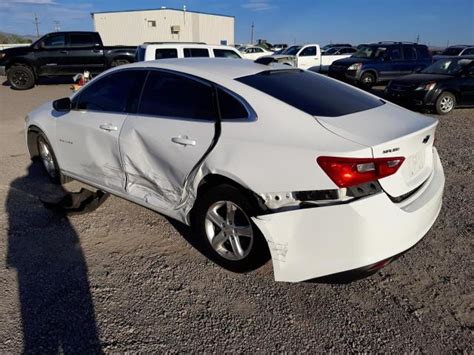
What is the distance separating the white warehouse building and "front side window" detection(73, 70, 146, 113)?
3671cm

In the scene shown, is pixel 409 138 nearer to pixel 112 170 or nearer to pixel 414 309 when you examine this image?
pixel 414 309

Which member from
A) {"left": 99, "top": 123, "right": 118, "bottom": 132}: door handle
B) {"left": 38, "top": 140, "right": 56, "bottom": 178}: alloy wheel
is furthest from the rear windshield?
{"left": 38, "top": 140, "right": 56, "bottom": 178}: alloy wheel

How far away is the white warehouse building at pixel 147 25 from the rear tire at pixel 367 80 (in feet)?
87.5

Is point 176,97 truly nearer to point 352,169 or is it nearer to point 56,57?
point 352,169

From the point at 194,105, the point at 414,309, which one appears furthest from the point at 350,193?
the point at 194,105

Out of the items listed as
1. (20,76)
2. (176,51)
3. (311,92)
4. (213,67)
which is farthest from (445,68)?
(20,76)

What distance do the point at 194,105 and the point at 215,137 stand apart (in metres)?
0.41

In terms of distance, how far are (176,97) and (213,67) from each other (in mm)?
412

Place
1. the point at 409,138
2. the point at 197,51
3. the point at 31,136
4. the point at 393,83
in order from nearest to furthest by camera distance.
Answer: the point at 409,138
the point at 31,136
the point at 393,83
the point at 197,51

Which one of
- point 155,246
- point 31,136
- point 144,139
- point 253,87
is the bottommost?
point 155,246

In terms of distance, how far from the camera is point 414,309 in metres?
2.50

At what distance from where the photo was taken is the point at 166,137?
2967mm

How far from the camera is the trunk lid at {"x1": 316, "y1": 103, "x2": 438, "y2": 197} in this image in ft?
7.36

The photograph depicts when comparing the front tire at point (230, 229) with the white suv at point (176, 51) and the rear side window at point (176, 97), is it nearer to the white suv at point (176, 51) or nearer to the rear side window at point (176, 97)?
the rear side window at point (176, 97)
